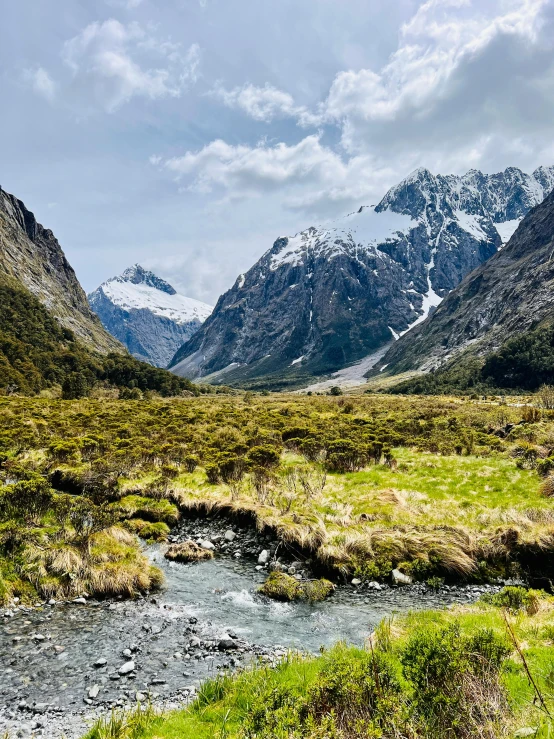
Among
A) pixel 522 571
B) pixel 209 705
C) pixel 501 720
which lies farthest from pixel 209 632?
pixel 522 571

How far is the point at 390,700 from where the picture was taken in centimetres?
666

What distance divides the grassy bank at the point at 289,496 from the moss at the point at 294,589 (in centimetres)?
134

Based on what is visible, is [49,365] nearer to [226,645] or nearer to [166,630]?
[166,630]

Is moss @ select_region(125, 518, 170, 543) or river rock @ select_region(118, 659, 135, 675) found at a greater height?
moss @ select_region(125, 518, 170, 543)

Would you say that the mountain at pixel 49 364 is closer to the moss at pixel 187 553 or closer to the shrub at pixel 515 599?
the moss at pixel 187 553

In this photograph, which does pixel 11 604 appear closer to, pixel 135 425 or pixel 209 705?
pixel 209 705

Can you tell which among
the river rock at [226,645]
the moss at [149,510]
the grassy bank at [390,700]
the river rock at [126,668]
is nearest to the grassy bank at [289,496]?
the moss at [149,510]

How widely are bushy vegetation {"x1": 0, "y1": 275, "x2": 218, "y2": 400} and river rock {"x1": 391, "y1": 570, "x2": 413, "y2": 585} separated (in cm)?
7950

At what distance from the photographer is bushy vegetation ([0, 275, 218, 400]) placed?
8600cm

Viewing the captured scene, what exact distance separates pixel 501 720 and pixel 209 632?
9.02 metres

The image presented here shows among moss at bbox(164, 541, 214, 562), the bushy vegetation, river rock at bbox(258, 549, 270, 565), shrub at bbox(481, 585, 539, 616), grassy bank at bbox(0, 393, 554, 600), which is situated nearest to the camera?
shrub at bbox(481, 585, 539, 616)

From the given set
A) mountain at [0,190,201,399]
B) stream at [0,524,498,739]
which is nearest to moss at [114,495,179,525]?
stream at [0,524,498,739]

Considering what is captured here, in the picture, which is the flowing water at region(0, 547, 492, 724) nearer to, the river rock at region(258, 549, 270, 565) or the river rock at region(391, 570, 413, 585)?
the river rock at region(391, 570, 413, 585)

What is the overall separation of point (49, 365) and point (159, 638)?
363ft
